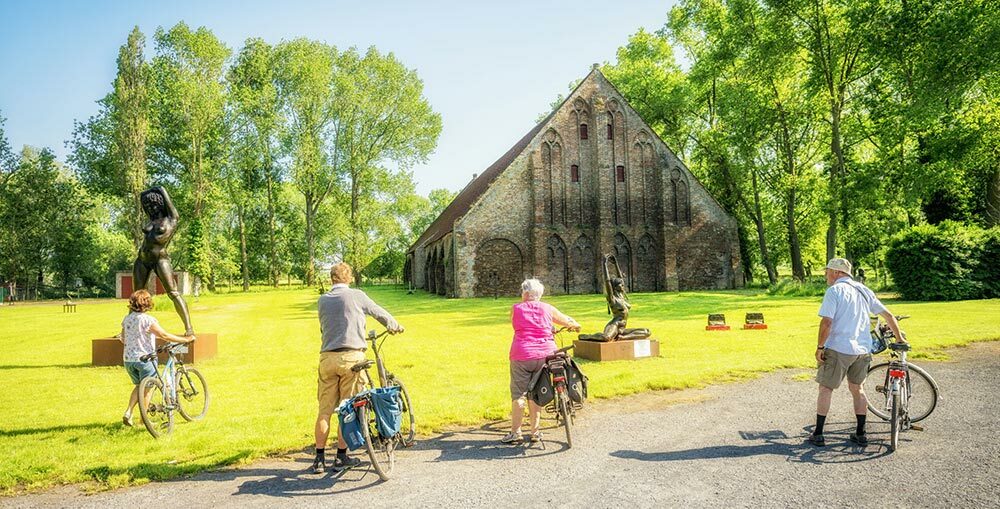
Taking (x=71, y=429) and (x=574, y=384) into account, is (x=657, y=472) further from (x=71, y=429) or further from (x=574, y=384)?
(x=71, y=429)

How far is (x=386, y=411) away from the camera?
5.61m

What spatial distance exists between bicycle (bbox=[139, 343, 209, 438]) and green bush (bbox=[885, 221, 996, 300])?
25658mm

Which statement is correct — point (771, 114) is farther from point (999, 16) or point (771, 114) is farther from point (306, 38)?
point (306, 38)

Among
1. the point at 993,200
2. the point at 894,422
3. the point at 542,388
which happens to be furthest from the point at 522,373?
the point at 993,200

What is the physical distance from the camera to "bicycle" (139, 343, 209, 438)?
7.09m

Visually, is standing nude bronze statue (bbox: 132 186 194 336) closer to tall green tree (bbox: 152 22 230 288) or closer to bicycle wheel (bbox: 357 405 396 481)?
bicycle wheel (bbox: 357 405 396 481)

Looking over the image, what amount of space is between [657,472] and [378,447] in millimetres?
2825

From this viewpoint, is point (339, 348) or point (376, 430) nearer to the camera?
point (339, 348)

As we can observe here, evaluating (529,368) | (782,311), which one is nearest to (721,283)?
(782,311)

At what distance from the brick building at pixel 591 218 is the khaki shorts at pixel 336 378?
28.3 m

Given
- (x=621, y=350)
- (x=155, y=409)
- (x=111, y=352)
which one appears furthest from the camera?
(x=111, y=352)

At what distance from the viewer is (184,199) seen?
45.8 m

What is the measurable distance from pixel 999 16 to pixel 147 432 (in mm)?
31654

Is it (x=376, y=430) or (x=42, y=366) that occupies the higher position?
(x=376, y=430)
